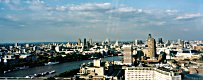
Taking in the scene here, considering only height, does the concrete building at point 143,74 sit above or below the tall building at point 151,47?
below

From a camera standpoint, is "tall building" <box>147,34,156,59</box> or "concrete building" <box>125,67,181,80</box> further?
"tall building" <box>147,34,156,59</box>

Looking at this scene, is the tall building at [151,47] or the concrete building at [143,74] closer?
the concrete building at [143,74]

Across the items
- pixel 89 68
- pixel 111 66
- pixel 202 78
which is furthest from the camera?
pixel 111 66

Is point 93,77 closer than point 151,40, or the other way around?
point 93,77

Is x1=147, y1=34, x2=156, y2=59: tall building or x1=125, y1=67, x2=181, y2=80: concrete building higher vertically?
x1=147, y1=34, x2=156, y2=59: tall building

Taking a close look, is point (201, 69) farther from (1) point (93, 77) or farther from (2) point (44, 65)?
(2) point (44, 65)

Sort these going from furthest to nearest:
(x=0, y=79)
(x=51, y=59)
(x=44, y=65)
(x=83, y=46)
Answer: (x=83, y=46) → (x=51, y=59) → (x=44, y=65) → (x=0, y=79)

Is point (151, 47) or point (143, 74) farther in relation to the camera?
point (151, 47)

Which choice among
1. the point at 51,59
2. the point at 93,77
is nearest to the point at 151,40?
the point at 51,59

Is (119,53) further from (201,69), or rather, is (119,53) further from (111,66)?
(201,69)

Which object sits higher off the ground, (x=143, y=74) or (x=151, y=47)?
(x=151, y=47)
